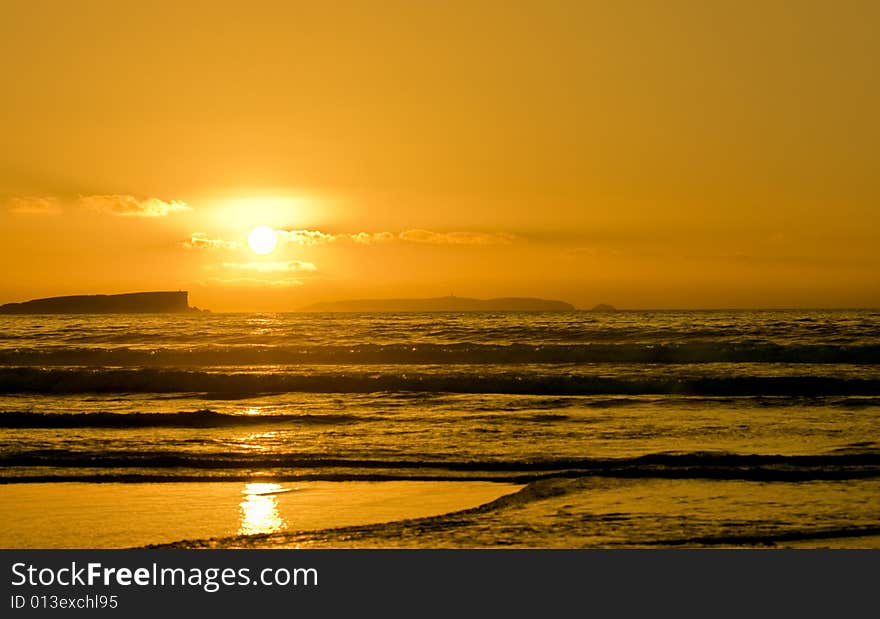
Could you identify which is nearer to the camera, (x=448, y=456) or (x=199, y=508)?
(x=199, y=508)

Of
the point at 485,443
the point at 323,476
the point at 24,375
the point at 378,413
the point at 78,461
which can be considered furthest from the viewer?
the point at 24,375

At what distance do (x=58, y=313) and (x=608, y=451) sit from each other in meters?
105

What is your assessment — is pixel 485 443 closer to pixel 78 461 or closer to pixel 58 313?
pixel 78 461

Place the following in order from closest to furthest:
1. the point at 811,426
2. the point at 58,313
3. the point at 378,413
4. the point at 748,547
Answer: the point at 748,547, the point at 811,426, the point at 378,413, the point at 58,313

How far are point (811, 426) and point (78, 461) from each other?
1211 cm

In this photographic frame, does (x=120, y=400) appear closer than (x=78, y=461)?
No

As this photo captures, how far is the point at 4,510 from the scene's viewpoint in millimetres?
10203

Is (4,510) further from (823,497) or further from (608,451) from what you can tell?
(823,497)

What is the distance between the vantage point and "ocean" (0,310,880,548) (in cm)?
908

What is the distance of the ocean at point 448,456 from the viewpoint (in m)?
9.08

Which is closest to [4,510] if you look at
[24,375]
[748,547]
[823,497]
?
[748,547]

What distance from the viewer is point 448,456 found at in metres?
13.3

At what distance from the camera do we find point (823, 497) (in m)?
10.2

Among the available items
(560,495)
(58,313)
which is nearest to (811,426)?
(560,495)
